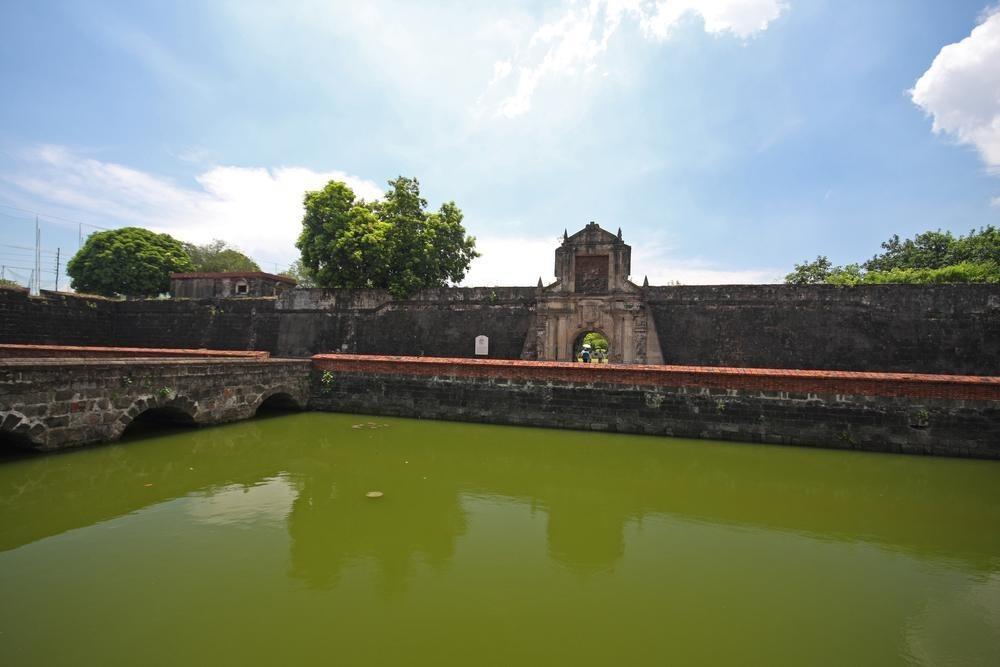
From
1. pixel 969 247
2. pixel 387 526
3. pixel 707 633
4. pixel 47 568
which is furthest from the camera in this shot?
pixel 969 247

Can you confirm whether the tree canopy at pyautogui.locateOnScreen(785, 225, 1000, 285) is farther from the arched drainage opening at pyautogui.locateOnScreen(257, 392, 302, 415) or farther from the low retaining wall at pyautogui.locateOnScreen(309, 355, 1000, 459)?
the arched drainage opening at pyautogui.locateOnScreen(257, 392, 302, 415)

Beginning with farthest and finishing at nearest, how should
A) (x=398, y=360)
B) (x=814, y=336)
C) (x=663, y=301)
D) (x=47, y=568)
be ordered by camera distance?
(x=663, y=301)
(x=814, y=336)
(x=398, y=360)
(x=47, y=568)

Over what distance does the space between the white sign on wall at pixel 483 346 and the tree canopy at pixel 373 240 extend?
113 inches

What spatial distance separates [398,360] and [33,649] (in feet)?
23.5

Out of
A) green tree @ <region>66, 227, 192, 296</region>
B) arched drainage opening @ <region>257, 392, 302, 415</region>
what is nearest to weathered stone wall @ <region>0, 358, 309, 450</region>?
arched drainage opening @ <region>257, 392, 302, 415</region>

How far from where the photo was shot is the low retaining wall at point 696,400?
22.4 feet

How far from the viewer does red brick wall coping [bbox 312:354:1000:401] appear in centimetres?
687

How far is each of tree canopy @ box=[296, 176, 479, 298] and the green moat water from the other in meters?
10.2

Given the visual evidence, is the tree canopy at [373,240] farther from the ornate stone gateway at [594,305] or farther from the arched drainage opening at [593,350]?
the arched drainage opening at [593,350]

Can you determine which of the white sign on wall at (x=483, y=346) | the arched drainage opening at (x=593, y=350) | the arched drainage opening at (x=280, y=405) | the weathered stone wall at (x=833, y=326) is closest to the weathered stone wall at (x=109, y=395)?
the arched drainage opening at (x=280, y=405)

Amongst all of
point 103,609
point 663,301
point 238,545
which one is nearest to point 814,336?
point 663,301

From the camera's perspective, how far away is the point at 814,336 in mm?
11727

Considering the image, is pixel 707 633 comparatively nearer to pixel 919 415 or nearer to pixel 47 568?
pixel 47 568

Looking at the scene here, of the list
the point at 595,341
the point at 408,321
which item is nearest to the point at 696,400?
the point at 408,321
